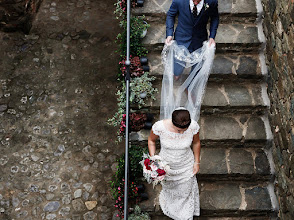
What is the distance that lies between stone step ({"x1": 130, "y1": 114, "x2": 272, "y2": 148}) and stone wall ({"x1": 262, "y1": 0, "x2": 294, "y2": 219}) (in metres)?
0.20

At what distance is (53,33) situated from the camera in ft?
27.5

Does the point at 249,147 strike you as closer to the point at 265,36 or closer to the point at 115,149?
the point at 265,36

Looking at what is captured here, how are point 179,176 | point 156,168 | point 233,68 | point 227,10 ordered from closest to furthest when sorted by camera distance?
point 156,168 → point 179,176 → point 233,68 → point 227,10

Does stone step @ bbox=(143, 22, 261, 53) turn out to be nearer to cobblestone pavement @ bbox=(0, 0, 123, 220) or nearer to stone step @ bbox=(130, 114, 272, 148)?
stone step @ bbox=(130, 114, 272, 148)

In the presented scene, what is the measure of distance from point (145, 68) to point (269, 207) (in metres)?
2.60

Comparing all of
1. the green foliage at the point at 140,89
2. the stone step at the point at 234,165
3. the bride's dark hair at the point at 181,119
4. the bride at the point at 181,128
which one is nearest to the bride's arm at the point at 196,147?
the bride at the point at 181,128

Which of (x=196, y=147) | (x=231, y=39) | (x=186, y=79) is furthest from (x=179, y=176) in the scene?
(x=231, y=39)

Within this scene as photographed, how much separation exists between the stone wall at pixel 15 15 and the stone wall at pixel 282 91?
4.84 meters

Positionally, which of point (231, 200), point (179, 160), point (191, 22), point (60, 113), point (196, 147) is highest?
point (191, 22)

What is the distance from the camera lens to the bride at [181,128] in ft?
15.1

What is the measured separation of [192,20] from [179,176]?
1928mm

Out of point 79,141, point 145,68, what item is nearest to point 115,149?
point 79,141

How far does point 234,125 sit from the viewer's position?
5.79 metres

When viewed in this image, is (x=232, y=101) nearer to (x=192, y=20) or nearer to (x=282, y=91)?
(x=282, y=91)
